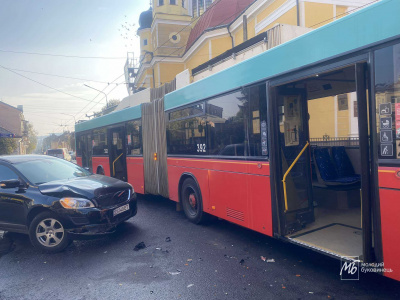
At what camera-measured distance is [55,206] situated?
5344mm

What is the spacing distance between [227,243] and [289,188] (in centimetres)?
162

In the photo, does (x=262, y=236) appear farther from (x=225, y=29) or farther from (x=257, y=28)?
(x=225, y=29)

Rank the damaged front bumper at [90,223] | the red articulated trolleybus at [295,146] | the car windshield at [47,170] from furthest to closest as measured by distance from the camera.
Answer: the car windshield at [47,170], the damaged front bumper at [90,223], the red articulated trolleybus at [295,146]

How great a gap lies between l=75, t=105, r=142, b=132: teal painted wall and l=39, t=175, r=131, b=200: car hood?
3.49m

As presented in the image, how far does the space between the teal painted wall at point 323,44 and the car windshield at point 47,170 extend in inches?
145

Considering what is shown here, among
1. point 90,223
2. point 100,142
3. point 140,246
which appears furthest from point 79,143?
point 140,246

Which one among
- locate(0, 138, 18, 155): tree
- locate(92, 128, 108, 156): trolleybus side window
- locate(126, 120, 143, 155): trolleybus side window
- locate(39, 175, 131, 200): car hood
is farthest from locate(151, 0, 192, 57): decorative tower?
locate(39, 175, 131, 200): car hood

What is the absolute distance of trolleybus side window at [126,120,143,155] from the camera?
9.35 m

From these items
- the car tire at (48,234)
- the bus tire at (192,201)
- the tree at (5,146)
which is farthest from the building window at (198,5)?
the car tire at (48,234)

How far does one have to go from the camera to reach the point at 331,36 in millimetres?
3500

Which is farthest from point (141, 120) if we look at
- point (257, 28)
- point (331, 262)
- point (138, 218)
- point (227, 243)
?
point (257, 28)

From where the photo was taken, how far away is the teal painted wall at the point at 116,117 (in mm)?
9521

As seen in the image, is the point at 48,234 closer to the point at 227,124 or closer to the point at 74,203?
the point at 74,203

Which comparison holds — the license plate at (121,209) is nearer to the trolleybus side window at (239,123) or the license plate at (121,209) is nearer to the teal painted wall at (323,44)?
the trolleybus side window at (239,123)
